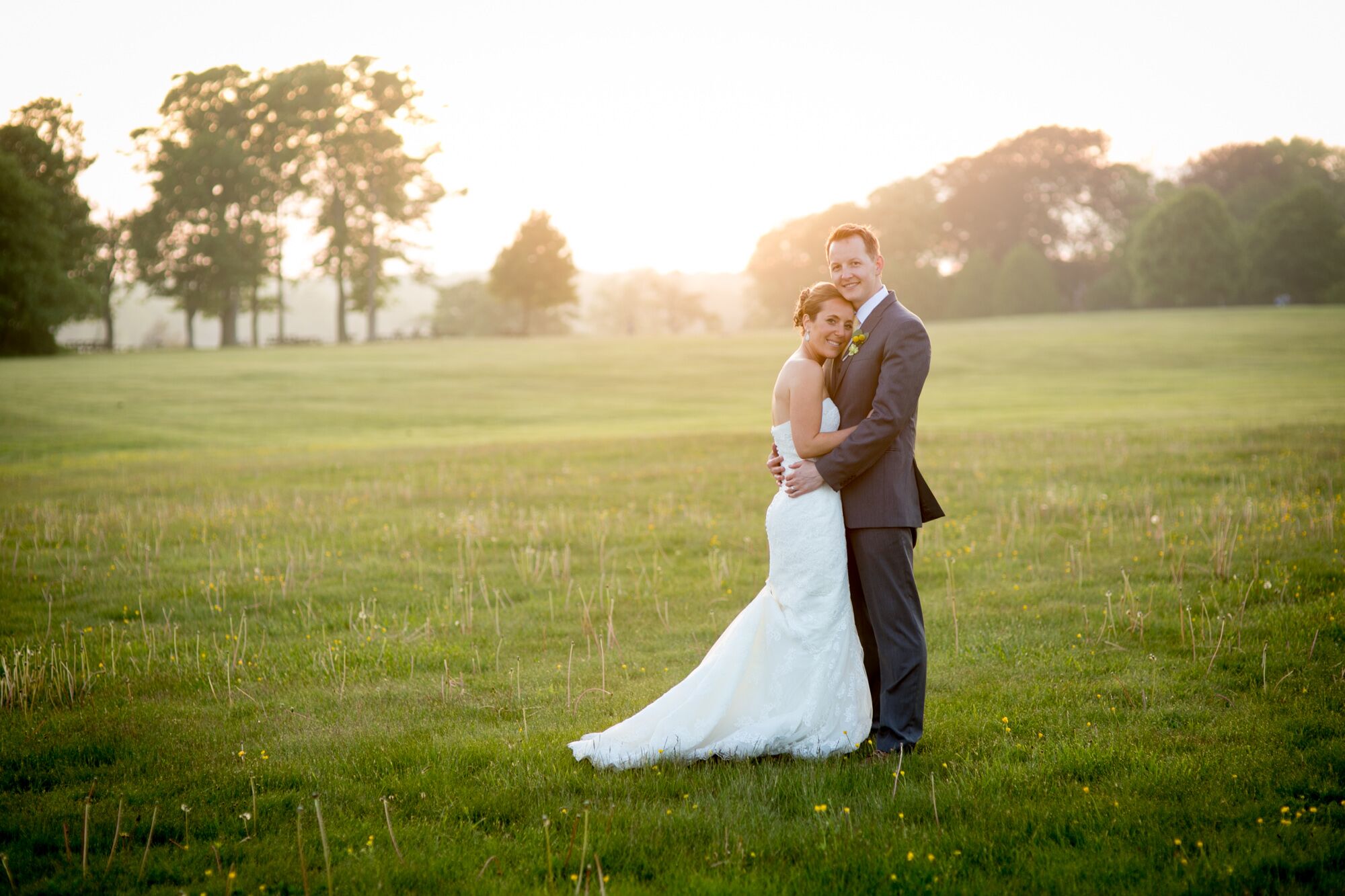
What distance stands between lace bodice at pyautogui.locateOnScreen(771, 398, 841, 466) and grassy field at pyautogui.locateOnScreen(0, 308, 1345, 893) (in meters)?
1.94

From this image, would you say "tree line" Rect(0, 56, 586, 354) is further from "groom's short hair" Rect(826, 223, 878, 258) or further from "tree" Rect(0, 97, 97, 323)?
"groom's short hair" Rect(826, 223, 878, 258)

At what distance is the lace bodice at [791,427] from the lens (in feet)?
20.6

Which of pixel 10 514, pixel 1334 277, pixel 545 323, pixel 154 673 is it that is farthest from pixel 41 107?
pixel 1334 277

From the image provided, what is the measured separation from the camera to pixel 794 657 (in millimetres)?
6012

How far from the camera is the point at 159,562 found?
39.6 feet

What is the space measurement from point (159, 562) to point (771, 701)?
9.27 meters

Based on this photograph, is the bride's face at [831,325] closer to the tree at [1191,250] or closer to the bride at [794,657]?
the bride at [794,657]

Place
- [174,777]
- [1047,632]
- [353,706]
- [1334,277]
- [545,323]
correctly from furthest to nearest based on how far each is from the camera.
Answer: [545,323]
[1334,277]
[1047,632]
[353,706]
[174,777]

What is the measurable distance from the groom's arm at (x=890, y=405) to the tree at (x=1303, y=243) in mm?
90472

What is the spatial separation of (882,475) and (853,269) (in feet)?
4.33

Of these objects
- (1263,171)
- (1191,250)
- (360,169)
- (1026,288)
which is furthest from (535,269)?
(1263,171)

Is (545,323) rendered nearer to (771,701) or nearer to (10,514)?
(10,514)

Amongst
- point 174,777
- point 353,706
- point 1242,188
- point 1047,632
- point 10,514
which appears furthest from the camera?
point 1242,188

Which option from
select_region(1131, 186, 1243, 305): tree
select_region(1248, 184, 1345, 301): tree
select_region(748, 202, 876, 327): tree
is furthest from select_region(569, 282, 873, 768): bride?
select_region(748, 202, 876, 327): tree
